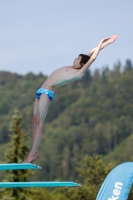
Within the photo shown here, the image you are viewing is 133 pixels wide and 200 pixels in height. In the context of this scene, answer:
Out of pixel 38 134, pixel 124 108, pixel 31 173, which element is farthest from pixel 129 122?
pixel 38 134

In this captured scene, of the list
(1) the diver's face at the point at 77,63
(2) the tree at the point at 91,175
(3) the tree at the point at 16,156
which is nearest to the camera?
(1) the diver's face at the point at 77,63

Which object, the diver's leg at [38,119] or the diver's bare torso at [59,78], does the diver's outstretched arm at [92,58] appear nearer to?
the diver's bare torso at [59,78]

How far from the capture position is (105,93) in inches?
7111

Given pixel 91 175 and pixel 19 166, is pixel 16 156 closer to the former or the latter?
pixel 91 175

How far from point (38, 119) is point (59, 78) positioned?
28.4 inches

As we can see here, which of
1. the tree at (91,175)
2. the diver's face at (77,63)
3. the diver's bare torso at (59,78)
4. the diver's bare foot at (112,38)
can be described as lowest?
the tree at (91,175)

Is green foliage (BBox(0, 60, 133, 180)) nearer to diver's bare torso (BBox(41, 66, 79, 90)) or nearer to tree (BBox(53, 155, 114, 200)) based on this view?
tree (BBox(53, 155, 114, 200))

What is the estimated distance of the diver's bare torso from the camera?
1415cm

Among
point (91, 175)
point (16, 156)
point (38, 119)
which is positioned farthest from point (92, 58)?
point (91, 175)

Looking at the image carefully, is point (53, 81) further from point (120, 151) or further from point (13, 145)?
point (120, 151)

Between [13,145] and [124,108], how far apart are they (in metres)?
133

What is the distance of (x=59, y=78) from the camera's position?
14188 mm

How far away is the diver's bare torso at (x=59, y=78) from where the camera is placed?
46.4ft

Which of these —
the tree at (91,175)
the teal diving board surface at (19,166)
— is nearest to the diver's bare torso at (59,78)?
the teal diving board surface at (19,166)
